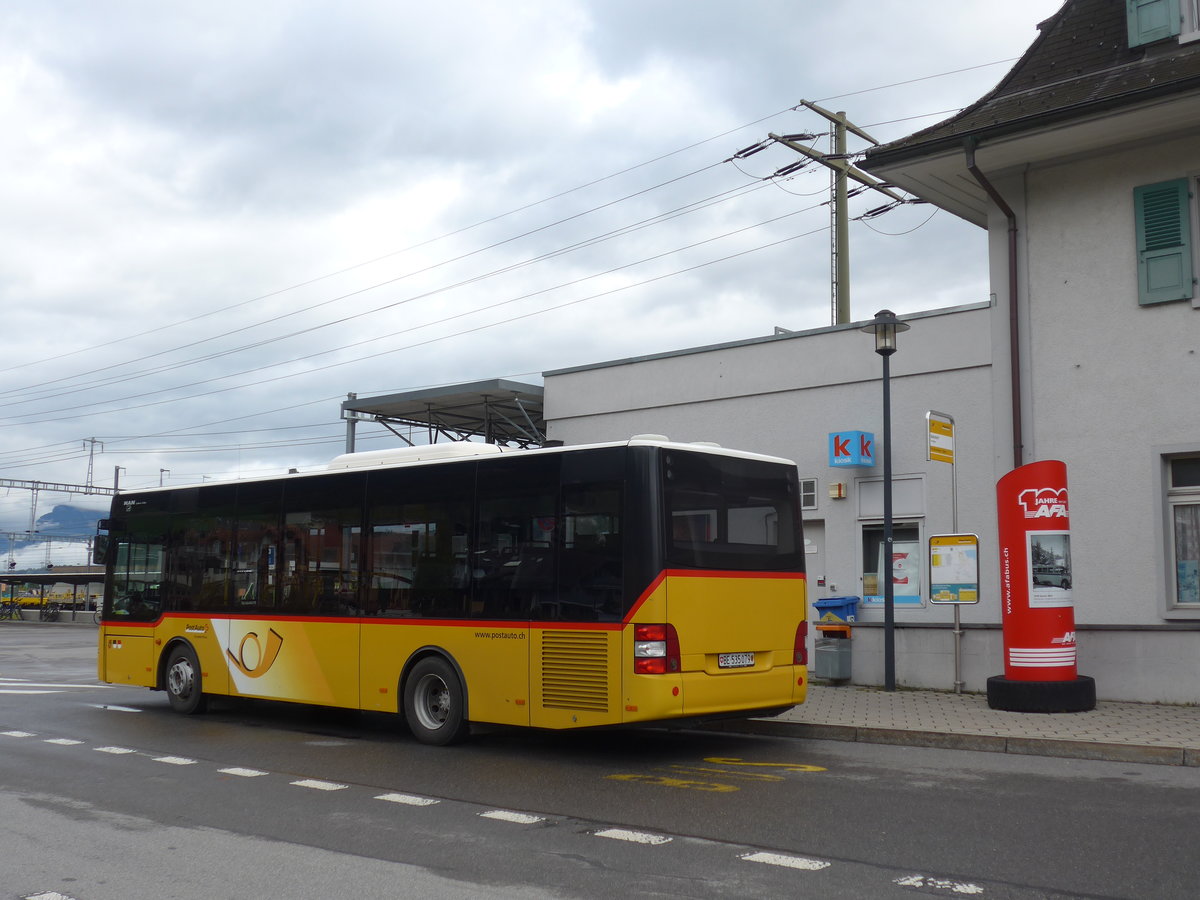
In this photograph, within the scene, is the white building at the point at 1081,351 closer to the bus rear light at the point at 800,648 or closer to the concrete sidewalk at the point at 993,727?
the concrete sidewalk at the point at 993,727

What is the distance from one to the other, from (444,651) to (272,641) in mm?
3080

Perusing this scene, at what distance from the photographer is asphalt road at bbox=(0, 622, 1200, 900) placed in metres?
6.36

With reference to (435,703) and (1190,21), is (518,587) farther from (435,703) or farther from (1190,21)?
(1190,21)

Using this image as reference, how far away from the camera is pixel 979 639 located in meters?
15.0

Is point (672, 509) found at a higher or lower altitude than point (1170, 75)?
lower

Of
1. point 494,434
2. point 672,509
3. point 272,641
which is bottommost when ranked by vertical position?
point 272,641

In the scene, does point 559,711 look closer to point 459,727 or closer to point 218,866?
point 459,727

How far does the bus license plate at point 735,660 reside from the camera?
1095 cm

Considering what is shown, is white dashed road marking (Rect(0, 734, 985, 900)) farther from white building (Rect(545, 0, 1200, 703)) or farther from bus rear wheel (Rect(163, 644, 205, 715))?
white building (Rect(545, 0, 1200, 703))

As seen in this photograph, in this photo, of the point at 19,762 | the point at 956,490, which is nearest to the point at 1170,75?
the point at 956,490

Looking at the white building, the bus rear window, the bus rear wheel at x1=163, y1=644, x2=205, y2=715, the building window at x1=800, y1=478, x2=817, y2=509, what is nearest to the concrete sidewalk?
the white building

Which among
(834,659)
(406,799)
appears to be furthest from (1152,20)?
(406,799)

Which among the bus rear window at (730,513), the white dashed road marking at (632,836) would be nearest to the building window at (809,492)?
the bus rear window at (730,513)

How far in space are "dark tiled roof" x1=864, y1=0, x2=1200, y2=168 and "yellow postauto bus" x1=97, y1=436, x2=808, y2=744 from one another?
225 inches
